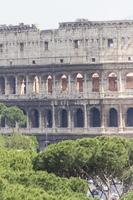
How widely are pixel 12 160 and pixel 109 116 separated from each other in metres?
31.6

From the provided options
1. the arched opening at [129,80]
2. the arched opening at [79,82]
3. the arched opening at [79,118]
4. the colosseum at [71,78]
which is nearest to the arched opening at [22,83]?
the colosseum at [71,78]

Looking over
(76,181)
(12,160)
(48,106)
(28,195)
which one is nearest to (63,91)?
(48,106)

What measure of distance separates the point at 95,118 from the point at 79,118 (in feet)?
5.86

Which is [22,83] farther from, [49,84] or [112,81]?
[112,81]

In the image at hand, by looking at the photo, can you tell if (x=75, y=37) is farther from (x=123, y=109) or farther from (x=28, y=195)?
(x=28, y=195)

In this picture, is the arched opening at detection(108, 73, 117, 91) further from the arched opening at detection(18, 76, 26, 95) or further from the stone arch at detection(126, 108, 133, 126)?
the arched opening at detection(18, 76, 26, 95)

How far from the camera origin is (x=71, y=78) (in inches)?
3214

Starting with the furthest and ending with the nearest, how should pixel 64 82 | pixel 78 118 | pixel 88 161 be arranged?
1. pixel 64 82
2. pixel 78 118
3. pixel 88 161

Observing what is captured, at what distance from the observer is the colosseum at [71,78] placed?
3120 inches

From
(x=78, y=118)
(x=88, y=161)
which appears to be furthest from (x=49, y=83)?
(x=88, y=161)

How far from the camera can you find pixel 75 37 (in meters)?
82.4

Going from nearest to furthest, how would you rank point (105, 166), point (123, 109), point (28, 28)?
1. point (105, 166)
2. point (123, 109)
3. point (28, 28)

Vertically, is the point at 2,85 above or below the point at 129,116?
above

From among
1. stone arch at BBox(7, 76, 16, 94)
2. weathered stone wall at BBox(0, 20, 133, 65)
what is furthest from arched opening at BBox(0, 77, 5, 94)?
weathered stone wall at BBox(0, 20, 133, 65)
